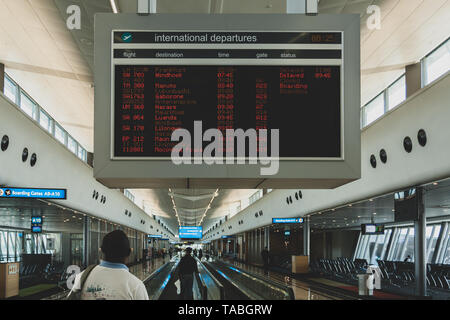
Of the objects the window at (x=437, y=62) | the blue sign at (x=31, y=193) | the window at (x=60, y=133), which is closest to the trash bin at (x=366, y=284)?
the window at (x=437, y=62)

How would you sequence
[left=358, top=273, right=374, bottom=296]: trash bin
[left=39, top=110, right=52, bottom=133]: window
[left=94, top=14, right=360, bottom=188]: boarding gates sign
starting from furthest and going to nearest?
[left=39, top=110, right=52, bottom=133]: window
[left=358, top=273, right=374, bottom=296]: trash bin
[left=94, top=14, right=360, bottom=188]: boarding gates sign

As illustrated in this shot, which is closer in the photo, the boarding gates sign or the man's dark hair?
the man's dark hair

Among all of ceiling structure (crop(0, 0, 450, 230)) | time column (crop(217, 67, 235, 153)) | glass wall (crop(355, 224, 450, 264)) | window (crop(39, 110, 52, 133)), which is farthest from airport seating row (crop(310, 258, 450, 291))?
window (crop(39, 110, 52, 133))

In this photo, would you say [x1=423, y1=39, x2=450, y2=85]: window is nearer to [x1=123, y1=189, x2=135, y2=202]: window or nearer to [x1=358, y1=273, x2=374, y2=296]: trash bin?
[x1=358, y1=273, x2=374, y2=296]: trash bin

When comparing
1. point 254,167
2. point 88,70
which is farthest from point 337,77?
point 88,70

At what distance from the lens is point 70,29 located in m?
12.3

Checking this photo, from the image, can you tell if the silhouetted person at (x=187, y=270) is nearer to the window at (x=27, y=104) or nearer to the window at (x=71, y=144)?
the window at (x=27, y=104)

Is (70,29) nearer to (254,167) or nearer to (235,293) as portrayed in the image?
(254,167)

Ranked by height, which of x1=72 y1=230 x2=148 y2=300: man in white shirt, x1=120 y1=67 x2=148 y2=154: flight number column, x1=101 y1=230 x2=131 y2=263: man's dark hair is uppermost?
x1=120 y1=67 x2=148 y2=154: flight number column

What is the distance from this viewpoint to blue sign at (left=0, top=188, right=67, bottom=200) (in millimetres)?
10938

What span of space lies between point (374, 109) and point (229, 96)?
1546cm

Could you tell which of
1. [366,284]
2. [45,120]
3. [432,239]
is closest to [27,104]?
[45,120]

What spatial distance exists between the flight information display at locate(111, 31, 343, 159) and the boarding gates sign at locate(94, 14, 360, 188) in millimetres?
11

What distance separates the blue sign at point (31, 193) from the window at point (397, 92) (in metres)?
10.9
